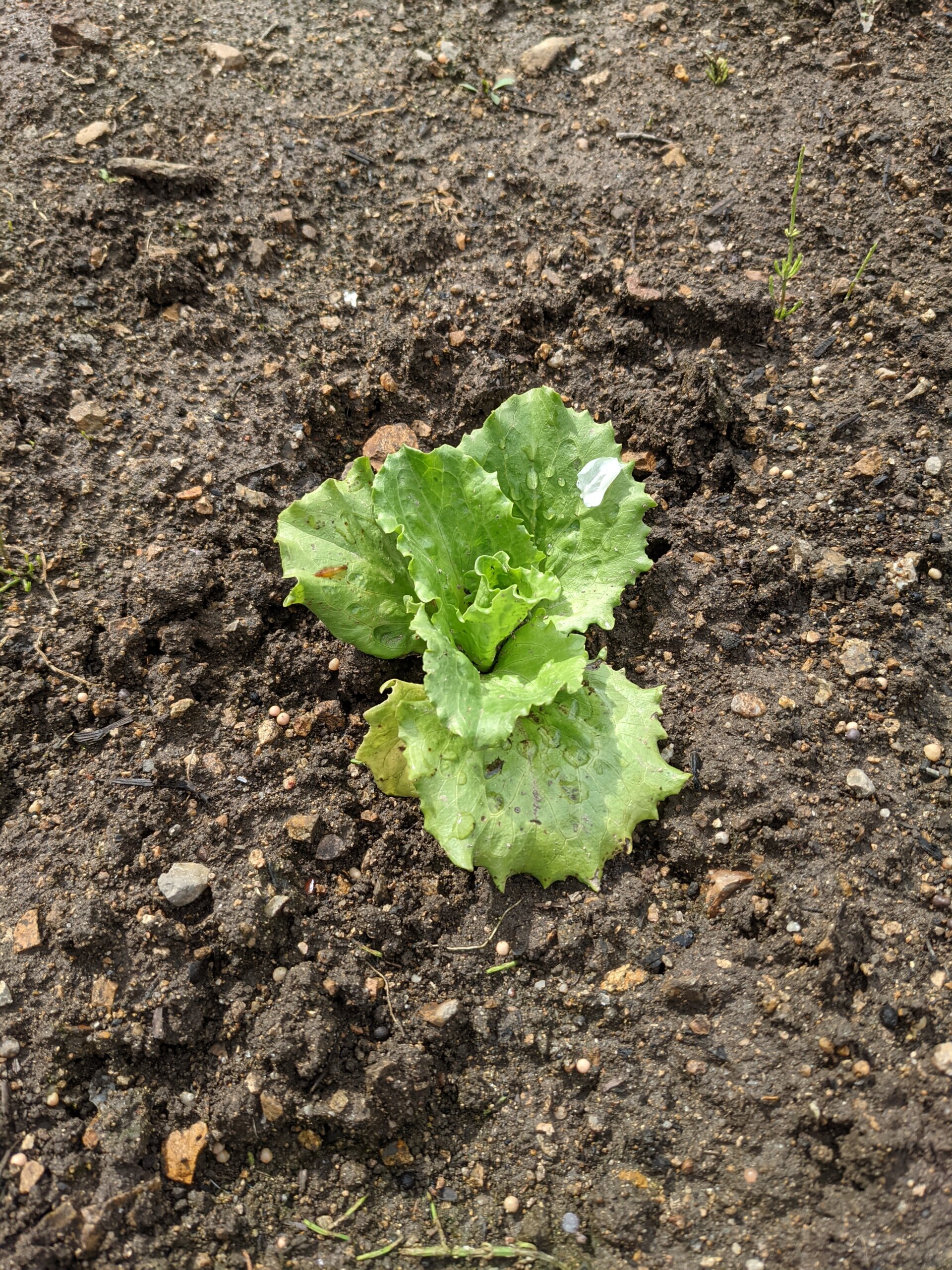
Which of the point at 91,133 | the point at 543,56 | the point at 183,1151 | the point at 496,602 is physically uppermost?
the point at 543,56

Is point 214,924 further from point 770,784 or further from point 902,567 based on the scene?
point 902,567

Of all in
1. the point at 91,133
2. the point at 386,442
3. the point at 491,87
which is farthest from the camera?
the point at 491,87

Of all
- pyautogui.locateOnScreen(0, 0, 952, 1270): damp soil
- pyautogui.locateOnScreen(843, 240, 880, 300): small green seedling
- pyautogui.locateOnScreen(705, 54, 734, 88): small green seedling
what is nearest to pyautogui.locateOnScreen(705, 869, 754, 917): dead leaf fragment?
pyautogui.locateOnScreen(0, 0, 952, 1270): damp soil

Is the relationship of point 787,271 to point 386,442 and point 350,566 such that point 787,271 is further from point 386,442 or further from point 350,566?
point 350,566

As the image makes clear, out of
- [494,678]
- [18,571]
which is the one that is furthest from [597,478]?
[18,571]

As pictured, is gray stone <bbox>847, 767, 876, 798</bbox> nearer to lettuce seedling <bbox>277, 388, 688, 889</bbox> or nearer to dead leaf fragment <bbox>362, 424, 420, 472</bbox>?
lettuce seedling <bbox>277, 388, 688, 889</bbox>

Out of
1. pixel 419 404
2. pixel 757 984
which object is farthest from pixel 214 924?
pixel 419 404
